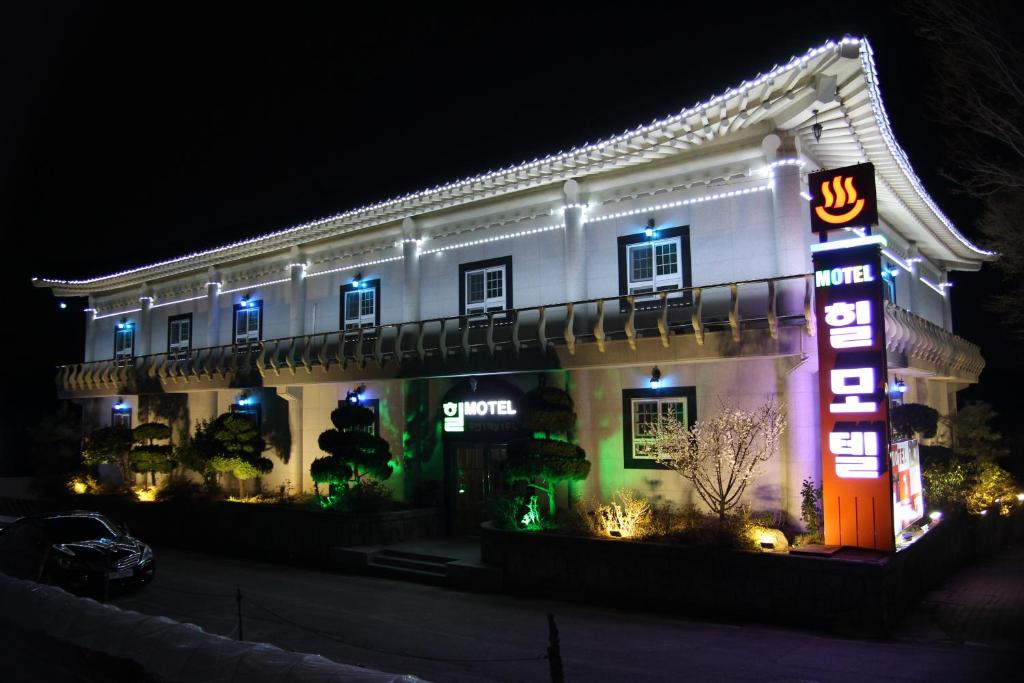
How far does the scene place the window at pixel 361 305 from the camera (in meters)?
22.9

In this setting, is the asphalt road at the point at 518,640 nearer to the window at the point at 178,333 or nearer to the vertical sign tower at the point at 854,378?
the vertical sign tower at the point at 854,378

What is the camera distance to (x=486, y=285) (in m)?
20.5

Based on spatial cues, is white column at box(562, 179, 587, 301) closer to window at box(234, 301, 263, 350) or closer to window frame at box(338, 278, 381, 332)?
window frame at box(338, 278, 381, 332)

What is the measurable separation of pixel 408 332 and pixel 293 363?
4006 mm

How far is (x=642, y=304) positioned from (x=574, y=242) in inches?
94.7

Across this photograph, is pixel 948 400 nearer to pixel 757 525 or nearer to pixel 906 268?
pixel 906 268

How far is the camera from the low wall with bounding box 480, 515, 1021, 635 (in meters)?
11.5

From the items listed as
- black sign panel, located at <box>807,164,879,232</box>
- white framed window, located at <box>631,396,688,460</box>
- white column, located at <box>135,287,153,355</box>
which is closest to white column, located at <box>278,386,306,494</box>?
white column, located at <box>135,287,153,355</box>

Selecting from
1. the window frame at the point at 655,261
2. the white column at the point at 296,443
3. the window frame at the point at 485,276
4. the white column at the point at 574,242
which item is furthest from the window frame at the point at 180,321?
the window frame at the point at 655,261

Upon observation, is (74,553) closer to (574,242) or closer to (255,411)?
(255,411)

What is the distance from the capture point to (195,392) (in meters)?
27.5

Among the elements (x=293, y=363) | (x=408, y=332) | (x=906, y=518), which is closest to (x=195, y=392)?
(x=293, y=363)

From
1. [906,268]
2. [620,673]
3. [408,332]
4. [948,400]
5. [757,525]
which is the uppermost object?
[906,268]

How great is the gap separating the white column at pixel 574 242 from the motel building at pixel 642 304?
5 centimetres
